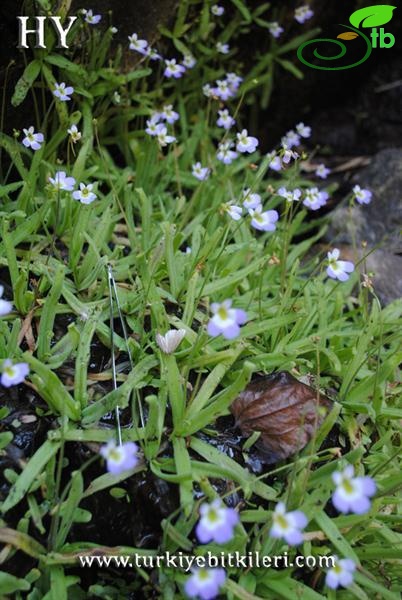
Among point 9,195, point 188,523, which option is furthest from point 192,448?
point 9,195

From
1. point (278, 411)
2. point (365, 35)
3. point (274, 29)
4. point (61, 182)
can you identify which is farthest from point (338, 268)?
point (365, 35)

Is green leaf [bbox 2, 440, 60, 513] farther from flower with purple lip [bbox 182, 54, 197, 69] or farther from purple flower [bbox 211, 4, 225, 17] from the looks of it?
purple flower [bbox 211, 4, 225, 17]

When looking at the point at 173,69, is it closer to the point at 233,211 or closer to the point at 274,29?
the point at 274,29

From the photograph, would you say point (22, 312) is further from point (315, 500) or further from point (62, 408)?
point (315, 500)

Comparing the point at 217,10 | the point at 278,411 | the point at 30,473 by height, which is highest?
the point at 217,10

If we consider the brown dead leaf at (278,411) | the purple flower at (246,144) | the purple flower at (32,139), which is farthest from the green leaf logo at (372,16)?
the brown dead leaf at (278,411)

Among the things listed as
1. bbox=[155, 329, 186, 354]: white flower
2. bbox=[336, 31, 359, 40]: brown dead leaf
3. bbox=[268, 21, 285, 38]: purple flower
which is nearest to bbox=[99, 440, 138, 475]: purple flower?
bbox=[155, 329, 186, 354]: white flower
